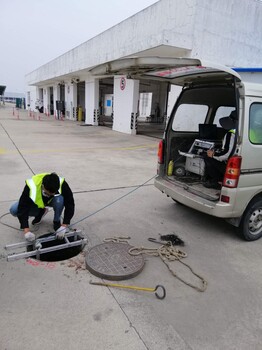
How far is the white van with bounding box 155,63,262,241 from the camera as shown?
3314mm

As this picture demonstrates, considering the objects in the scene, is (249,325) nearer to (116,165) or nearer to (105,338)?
(105,338)

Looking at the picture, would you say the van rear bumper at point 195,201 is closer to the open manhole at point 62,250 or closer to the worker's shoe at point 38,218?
the open manhole at point 62,250

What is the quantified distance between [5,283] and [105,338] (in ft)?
3.99

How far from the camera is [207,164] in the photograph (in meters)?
4.29

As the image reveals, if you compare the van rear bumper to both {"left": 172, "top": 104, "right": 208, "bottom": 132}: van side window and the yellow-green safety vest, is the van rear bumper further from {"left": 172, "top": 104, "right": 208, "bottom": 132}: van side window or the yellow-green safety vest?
the yellow-green safety vest

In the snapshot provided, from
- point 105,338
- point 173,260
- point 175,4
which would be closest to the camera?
point 105,338

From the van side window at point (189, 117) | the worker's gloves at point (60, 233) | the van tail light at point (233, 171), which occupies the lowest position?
the worker's gloves at point (60, 233)

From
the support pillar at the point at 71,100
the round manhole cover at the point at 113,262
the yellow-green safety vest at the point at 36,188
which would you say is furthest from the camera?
the support pillar at the point at 71,100

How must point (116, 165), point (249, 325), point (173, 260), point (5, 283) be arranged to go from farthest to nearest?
1. point (116, 165)
2. point (173, 260)
3. point (5, 283)
4. point (249, 325)

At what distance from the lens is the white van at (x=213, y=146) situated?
331 cm

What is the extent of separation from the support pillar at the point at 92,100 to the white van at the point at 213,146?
55.3 feet

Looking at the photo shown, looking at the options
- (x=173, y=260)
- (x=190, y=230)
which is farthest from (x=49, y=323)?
(x=190, y=230)

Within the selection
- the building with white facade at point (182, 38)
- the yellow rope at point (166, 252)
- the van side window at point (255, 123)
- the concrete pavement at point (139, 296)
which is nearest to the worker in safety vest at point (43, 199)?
the concrete pavement at point (139, 296)

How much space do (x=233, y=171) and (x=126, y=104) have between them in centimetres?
1403
